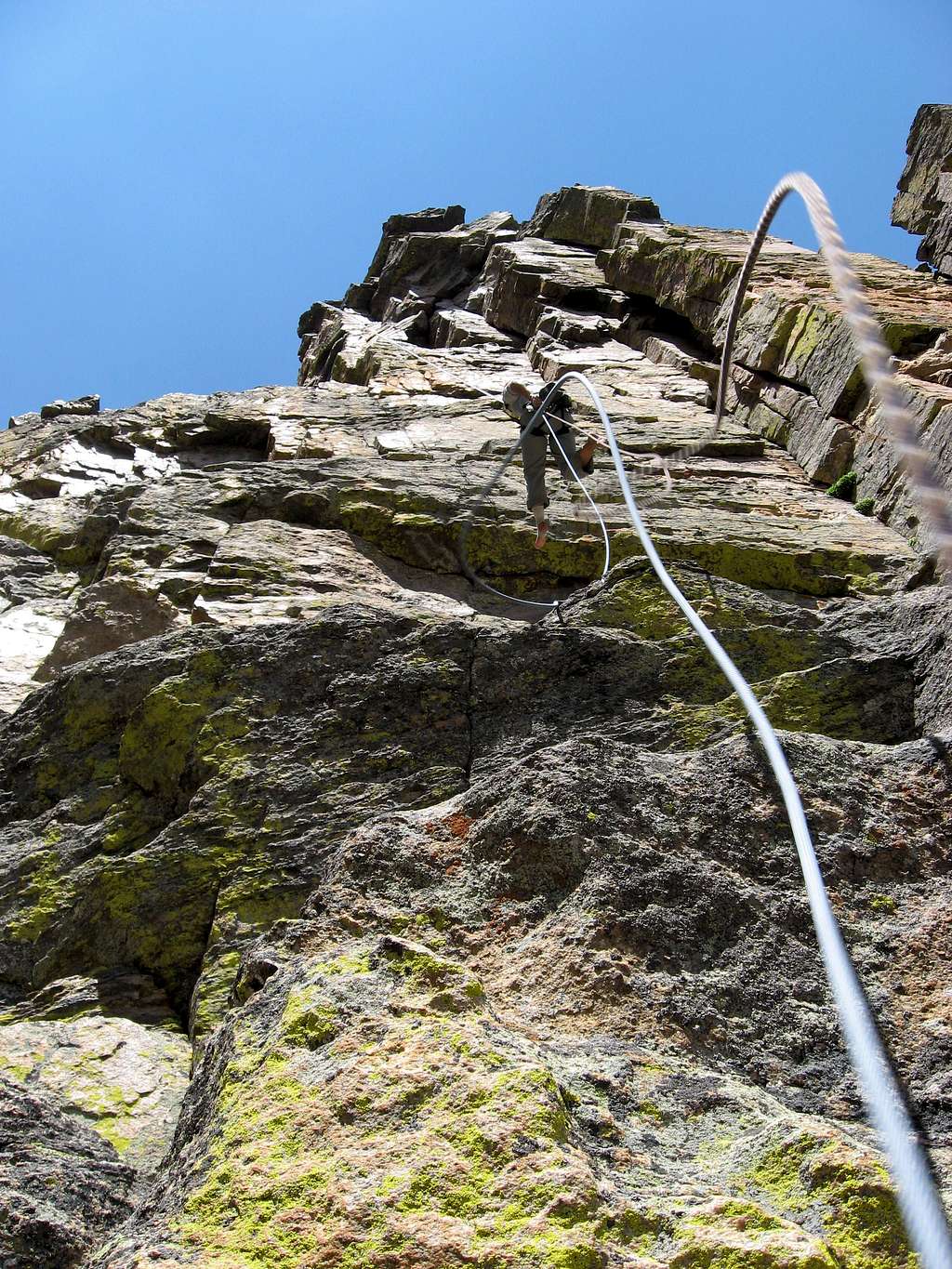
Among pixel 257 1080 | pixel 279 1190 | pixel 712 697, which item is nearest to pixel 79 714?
pixel 712 697

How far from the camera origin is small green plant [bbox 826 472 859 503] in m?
17.2

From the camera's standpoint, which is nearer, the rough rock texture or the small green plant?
the small green plant

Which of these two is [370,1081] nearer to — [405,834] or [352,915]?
[352,915]

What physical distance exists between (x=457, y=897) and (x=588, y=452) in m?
8.39

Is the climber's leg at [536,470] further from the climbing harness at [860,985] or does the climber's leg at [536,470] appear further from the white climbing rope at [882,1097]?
the white climbing rope at [882,1097]

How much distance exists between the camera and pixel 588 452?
12422 millimetres

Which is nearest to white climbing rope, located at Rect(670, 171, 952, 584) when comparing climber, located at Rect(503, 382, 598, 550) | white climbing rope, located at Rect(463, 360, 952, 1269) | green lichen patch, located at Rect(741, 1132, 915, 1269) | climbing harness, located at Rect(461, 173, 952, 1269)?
climbing harness, located at Rect(461, 173, 952, 1269)

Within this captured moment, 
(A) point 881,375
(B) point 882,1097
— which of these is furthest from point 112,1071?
(A) point 881,375

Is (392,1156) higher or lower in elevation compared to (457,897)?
lower

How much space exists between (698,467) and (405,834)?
46.6 ft

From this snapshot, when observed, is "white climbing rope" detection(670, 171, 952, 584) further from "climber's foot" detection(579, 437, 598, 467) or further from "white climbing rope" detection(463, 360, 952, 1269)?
"climber's foot" detection(579, 437, 598, 467)

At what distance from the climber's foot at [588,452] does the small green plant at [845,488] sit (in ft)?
20.6

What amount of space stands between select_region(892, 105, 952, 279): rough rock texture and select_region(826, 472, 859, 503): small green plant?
23.0 feet

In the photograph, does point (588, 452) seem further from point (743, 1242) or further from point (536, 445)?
point (743, 1242)
